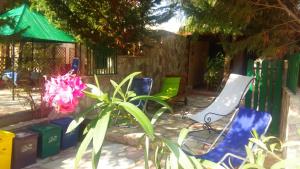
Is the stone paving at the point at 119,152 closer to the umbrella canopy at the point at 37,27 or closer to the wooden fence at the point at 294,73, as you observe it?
the wooden fence at the point at 294,73

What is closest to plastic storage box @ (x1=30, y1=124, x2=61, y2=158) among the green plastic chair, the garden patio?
the garden patio

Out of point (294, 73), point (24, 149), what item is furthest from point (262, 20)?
point (24, 149)

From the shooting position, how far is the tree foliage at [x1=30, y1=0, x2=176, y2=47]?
9773 mm

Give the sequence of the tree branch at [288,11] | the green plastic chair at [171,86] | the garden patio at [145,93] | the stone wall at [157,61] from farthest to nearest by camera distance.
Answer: the stone wall at [157,61] < the green plastic chair at [171,86] < the tree branch at [288,11] < the garden patio at [145,93]

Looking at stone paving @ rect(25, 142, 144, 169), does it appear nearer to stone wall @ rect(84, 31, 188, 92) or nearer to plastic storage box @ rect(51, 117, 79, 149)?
plastic storage box @ rect(51, 117, 79, 149)

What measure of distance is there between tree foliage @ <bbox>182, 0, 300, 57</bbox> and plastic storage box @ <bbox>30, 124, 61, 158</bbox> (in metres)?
4.06

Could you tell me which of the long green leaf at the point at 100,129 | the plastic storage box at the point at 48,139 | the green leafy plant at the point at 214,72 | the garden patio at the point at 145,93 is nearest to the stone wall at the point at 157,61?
the garden patio at the point at 145,93

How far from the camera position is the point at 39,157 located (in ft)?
17.9

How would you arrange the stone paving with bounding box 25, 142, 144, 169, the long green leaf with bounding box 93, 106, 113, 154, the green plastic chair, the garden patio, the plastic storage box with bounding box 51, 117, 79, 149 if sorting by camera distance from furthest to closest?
1. the green plastic chair
2. the plastic storage box with bounding box 51, 117, 79, 149
3. the stone paving with bounding box 25, 142, 144, 169
4. the garden patio
5. the long green leaf with bounding box 93, 106, 113, 154

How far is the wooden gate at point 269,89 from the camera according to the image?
6.16 metres

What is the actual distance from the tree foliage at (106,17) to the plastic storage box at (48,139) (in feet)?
14.9

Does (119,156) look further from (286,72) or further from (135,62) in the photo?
(135,62)

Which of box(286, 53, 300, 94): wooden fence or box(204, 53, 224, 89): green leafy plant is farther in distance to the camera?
box(204, 53, 224, 89): green leafy plant

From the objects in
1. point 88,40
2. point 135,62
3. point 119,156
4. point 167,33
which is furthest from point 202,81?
point 119,156
